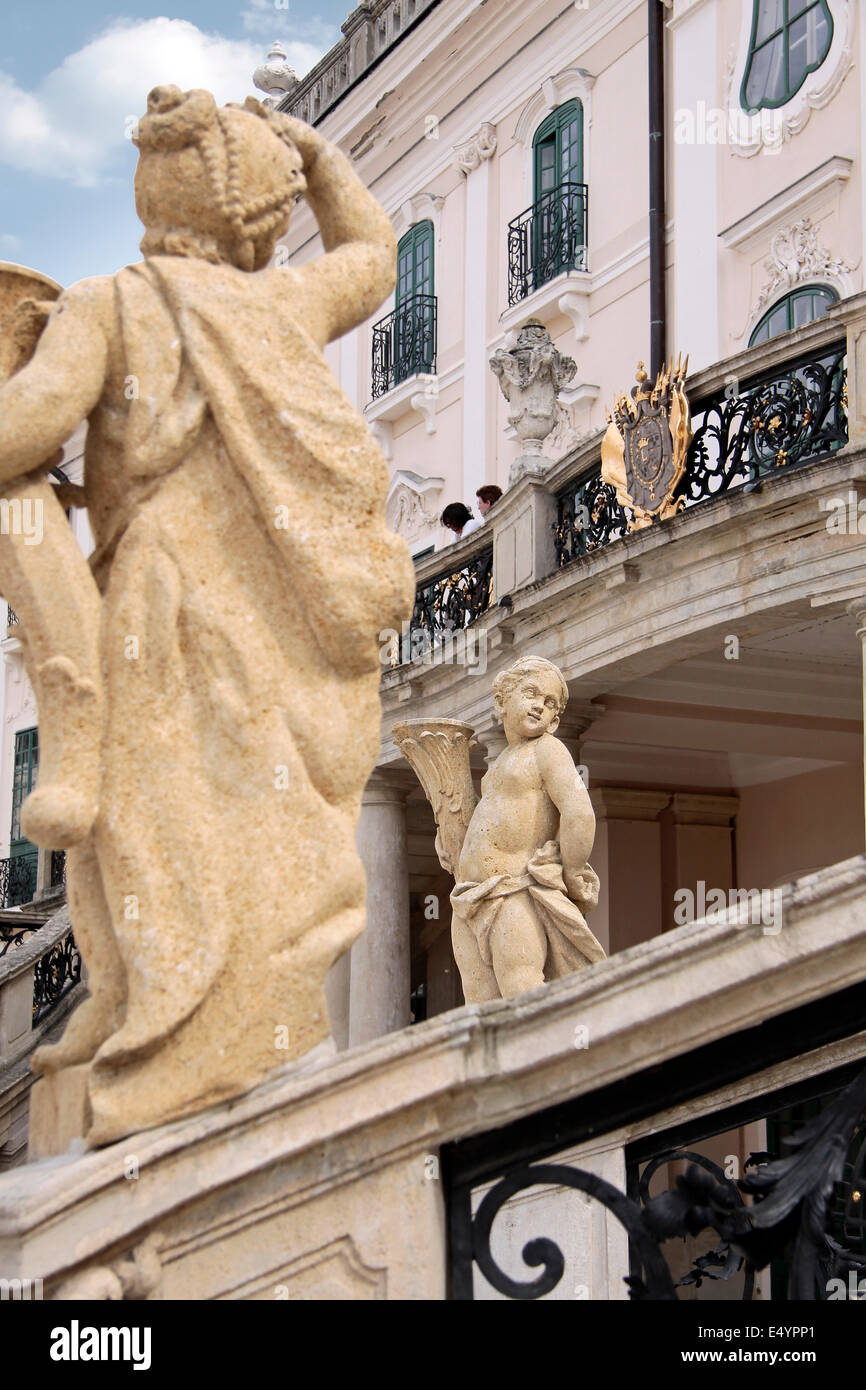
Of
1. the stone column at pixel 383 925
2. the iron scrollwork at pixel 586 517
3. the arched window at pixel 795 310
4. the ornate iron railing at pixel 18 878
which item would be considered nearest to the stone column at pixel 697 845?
the stone column at pixel 383 925

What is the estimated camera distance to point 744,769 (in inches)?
A: 629

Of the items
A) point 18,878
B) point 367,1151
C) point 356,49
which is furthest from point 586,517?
point 18,878

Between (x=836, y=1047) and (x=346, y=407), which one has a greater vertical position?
(x=346, y=407)

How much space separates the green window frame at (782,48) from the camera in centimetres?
1495

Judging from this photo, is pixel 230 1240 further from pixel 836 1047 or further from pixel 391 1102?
pixel 836 1047

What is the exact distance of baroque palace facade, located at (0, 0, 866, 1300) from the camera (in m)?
2.67

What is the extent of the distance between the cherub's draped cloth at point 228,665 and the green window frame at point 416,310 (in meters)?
17.8

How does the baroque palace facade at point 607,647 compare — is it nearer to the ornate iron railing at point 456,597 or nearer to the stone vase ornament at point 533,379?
the ornate iron railing at point 456,597

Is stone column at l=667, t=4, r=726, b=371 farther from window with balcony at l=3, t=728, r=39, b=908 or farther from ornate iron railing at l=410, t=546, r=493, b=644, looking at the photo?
window with balcony at l=3, t=728, r=39, b=908

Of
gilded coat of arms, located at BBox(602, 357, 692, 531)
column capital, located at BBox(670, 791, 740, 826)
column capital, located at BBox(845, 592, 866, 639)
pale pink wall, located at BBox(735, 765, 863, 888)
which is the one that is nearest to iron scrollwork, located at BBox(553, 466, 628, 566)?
gilded coat of arms, located at BBox(602, 357, 692, 531)

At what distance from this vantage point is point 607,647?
10.8m

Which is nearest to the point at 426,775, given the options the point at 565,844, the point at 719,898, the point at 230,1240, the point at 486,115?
the point at 565,844

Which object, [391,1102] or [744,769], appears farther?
[744,769]

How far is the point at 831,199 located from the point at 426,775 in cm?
832
